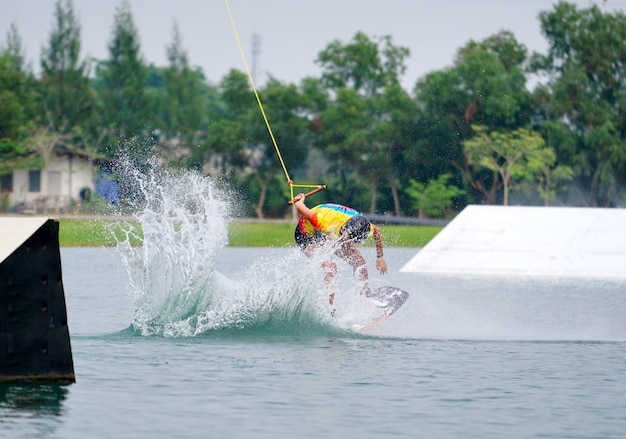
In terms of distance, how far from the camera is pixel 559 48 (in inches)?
2530

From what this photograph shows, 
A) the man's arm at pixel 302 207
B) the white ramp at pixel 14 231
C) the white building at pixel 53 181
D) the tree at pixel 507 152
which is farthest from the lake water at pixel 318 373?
the white building at pixel 53 181

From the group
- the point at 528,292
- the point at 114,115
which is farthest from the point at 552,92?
the point at 528,292

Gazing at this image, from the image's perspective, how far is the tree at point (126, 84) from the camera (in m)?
63.3

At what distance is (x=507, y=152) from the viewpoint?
5781cm

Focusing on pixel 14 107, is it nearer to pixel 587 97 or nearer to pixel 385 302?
pixel 587 97

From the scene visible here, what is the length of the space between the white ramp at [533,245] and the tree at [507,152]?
30.2 metres

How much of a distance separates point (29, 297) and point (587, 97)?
5491cm

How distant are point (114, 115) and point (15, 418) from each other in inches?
2167

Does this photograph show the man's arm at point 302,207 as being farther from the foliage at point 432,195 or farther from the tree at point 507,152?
the foliage at point 432,195

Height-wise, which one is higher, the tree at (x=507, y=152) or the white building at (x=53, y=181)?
the tree at (x=507, y=152)

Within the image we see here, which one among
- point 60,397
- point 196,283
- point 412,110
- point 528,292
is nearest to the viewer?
point 60,397

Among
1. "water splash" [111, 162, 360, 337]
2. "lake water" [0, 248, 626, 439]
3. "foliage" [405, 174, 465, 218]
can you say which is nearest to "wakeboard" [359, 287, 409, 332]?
"lake water" [0, 248, 626, 439]

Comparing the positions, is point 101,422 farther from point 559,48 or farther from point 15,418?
point 559,48

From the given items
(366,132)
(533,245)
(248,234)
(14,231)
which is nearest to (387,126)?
(366,132)
